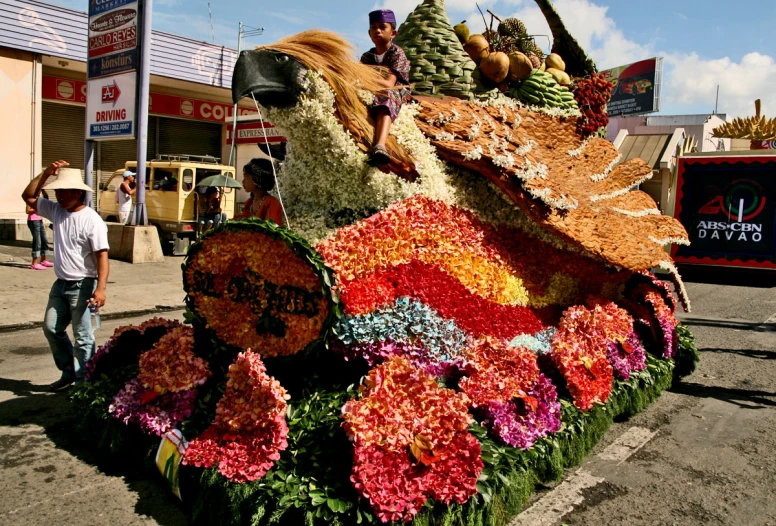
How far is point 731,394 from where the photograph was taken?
6.02m

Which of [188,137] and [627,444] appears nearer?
[627,444]

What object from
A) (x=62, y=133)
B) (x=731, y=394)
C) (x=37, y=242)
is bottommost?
(x=731, y=394)

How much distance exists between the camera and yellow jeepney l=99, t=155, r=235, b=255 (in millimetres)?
15062

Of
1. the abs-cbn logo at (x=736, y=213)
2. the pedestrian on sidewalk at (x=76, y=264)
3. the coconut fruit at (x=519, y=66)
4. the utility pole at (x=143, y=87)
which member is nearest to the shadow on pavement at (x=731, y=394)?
the abs-cbn logo at (x=736, y=213)

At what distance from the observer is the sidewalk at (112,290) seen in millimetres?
8281

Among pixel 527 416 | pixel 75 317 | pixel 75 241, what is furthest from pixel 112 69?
pixel 527 416

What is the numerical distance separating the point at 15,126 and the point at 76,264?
11949mm

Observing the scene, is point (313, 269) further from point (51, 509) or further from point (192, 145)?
point (192, 145)

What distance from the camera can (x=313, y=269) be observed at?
3389mm

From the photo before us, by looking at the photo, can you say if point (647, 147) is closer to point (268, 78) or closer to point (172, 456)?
point (268, 78)

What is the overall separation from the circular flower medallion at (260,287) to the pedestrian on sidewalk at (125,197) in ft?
36.8

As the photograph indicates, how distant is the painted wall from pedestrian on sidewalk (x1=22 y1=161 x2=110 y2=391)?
11411 millimetres

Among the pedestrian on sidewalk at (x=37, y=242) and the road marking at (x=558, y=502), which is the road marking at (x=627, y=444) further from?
the pedestrian on sidewalk at (x=37, y=242)

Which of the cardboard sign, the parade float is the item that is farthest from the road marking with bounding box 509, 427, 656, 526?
the cardboard sign
